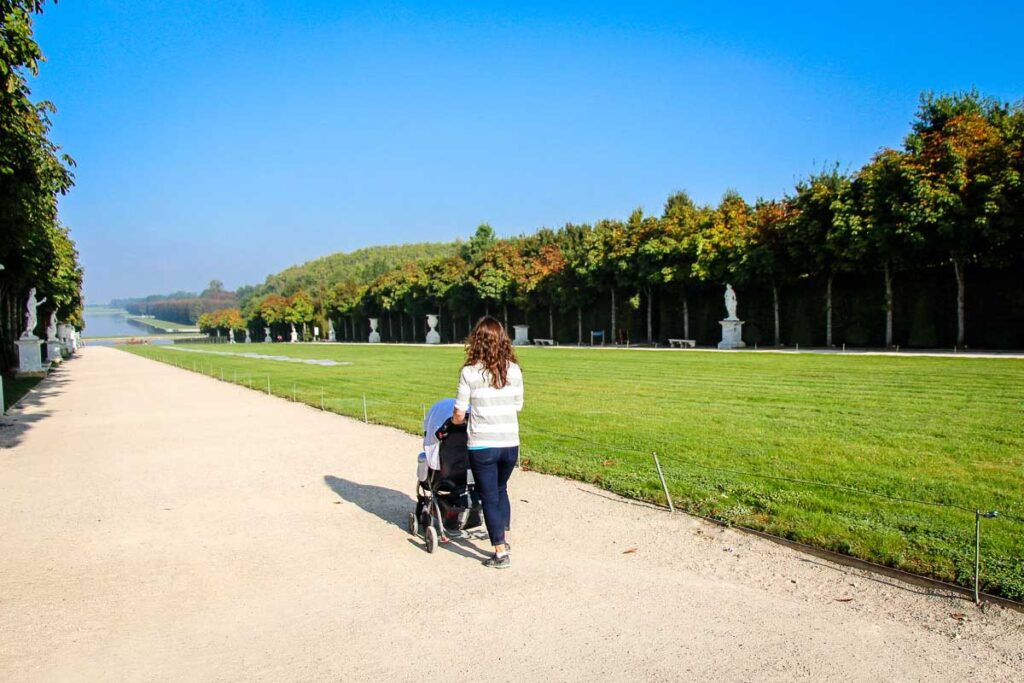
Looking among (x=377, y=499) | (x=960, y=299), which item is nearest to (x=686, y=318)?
(x=960, y=299)

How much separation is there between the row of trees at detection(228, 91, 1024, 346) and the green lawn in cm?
793

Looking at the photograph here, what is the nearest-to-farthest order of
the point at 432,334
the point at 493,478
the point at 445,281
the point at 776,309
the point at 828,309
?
the point at 493,478, the point at 828,309, the point at 776,309, the point at 445,281, the point at 432,334

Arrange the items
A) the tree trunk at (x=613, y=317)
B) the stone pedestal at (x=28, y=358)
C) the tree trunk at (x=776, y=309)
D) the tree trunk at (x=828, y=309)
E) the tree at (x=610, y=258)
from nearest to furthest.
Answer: the stone pedestal at (x=28, y=358), the tree trunk at (x=828, y=309), the tree trunk at (x=776, y=309), the tree at (x=610, y=258), the tree trunk at (x=613, y=317)

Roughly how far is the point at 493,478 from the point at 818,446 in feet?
18.4

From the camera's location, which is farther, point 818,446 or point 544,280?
point 544,280

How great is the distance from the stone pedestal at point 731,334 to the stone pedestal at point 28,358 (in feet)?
108

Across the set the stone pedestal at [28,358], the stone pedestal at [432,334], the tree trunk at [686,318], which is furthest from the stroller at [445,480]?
the stone pedestal at [432,334]

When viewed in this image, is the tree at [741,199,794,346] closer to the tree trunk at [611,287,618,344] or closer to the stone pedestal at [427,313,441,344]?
the tree trunk at [611,287,618,344]

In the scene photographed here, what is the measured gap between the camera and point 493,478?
5273 millimetres

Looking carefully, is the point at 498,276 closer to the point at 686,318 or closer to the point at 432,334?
the point at 432,334

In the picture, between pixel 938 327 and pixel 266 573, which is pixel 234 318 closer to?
pixel 938 327

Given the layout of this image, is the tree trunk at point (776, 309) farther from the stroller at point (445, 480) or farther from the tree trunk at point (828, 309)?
the stroller at point (445, 480)

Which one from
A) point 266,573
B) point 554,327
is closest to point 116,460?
point 266,573

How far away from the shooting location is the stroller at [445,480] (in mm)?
5719
